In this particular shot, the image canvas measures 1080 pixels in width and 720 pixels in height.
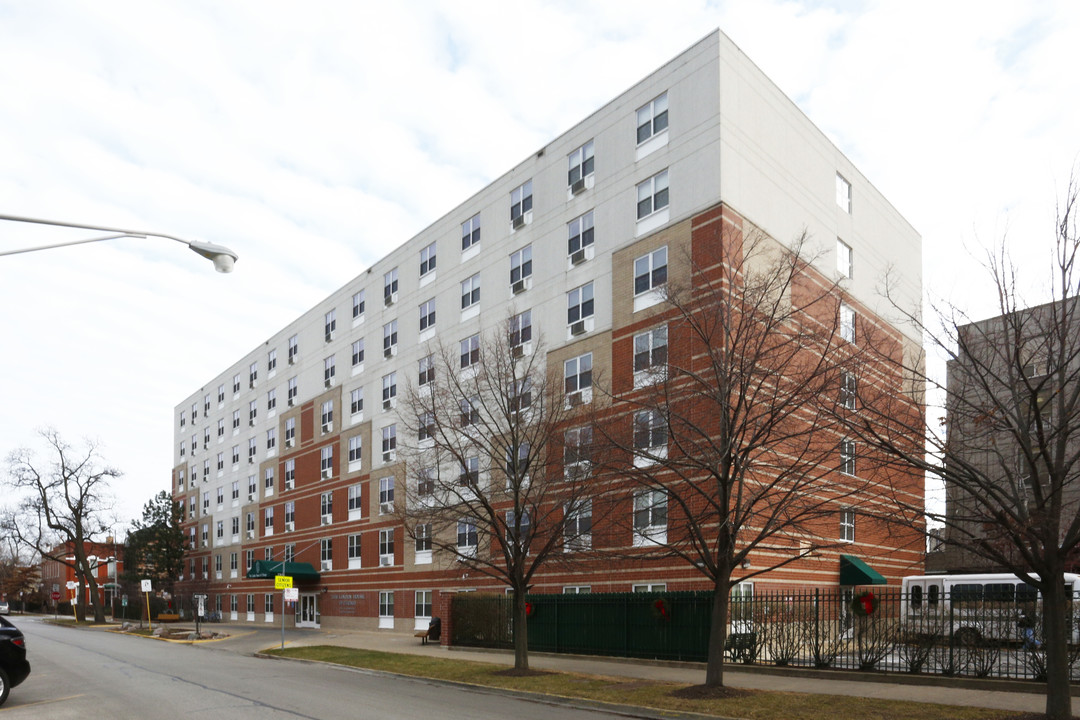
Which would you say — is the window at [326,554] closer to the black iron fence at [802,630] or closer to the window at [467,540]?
the window at [467,540]

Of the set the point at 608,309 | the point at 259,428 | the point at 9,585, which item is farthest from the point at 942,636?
the point at 9,585

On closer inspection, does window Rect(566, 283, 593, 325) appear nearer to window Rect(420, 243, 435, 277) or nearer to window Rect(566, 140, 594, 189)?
window Rect(566, 140, 594, 189)

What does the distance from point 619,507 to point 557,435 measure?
3.34 m

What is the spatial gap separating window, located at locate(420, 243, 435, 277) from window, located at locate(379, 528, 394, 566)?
536 inches

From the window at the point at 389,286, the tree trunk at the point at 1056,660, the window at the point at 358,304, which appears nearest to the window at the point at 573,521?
the tree trunk at the point at 1056,660

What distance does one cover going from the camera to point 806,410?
3044 cm

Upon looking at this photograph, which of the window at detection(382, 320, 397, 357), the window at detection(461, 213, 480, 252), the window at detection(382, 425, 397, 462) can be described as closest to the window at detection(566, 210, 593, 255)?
the window at detection(461, 213, 480, 252)

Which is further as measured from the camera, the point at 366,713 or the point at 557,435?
the point at 557,435

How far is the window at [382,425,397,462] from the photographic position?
4800cm

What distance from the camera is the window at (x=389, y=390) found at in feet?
159

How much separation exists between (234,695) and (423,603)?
2559 cm

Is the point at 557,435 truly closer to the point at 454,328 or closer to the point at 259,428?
the point at 454,328

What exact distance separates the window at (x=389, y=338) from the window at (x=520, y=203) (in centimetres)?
1217

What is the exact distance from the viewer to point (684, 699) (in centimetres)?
1769
